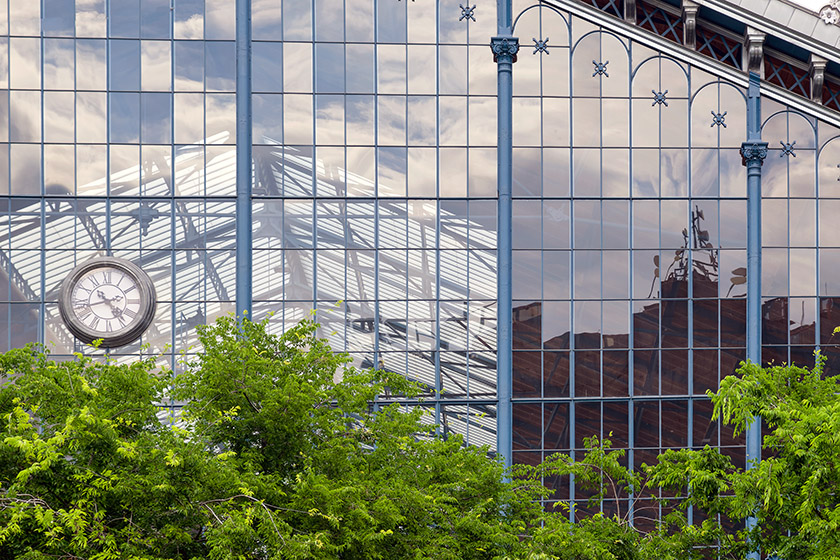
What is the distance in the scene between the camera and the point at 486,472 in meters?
18.2

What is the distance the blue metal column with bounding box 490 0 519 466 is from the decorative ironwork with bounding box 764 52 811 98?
23.5 ft

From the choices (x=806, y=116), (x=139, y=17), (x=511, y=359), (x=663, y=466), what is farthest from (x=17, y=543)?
(x=806, y=116)

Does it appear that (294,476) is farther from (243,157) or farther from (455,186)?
(455,186)

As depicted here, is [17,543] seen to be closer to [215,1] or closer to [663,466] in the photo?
[663,466]

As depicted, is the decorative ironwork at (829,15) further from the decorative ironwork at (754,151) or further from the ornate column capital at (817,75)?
the decorative ironwork at (754,151)

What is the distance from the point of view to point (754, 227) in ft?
86.5

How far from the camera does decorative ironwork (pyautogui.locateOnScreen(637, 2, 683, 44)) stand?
26.8 meters

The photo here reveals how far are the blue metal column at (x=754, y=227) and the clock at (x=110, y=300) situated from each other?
16044mm

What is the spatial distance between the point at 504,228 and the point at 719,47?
8.04 m

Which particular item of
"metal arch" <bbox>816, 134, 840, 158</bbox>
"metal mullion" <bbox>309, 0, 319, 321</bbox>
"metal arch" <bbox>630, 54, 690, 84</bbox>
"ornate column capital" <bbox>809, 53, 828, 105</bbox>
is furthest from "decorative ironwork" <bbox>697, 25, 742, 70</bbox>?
"metal mullion" <bbox>309, 0, 319, 321</bbox>

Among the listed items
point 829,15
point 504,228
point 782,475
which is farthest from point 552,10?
point 782,475

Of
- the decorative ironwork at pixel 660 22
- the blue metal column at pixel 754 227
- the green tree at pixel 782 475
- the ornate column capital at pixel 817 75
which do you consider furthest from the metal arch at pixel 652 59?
the green tree at pixel 782 475

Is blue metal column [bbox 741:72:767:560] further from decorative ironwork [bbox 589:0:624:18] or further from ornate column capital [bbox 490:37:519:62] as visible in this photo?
ornate column capital [bbox 490:37:519:62]

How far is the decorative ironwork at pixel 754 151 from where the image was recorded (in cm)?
2655
